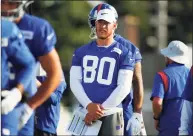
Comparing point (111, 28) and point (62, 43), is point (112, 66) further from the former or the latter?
point (62, 43)

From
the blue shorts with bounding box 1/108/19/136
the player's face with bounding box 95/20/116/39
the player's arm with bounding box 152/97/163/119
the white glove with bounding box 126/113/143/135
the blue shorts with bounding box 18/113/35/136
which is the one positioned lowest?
the white glove with bounding box 126/113/143/135

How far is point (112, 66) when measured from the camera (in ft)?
27.3

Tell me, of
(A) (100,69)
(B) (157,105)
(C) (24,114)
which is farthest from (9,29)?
(B) (157,105)

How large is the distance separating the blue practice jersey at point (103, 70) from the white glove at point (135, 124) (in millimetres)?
781

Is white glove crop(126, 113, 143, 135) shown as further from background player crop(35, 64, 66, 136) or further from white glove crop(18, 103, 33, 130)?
white glove crop(18, 103, 33, 130)

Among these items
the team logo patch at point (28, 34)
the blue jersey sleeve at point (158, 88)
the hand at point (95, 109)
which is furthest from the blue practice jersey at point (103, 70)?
the team logo patch at point (28, 34)

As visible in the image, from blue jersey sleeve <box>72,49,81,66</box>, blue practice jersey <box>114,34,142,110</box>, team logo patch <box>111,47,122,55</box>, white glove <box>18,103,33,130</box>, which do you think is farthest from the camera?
blue practice jersey <box>114,34,142,110</box>

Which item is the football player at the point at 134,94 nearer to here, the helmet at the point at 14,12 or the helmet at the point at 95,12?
the helmet at the point at 95,12

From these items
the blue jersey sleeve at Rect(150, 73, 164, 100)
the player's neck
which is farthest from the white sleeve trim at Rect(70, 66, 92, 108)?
the blue jersey sleeve at Rect(150, 73, 164, 100)

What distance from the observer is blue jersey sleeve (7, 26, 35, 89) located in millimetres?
6875

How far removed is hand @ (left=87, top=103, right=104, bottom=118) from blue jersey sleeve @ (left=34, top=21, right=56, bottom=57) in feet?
4.34

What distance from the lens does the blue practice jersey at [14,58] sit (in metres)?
6.86

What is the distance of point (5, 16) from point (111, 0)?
3498 centimetres

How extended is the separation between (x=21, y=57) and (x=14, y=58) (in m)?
0.06
